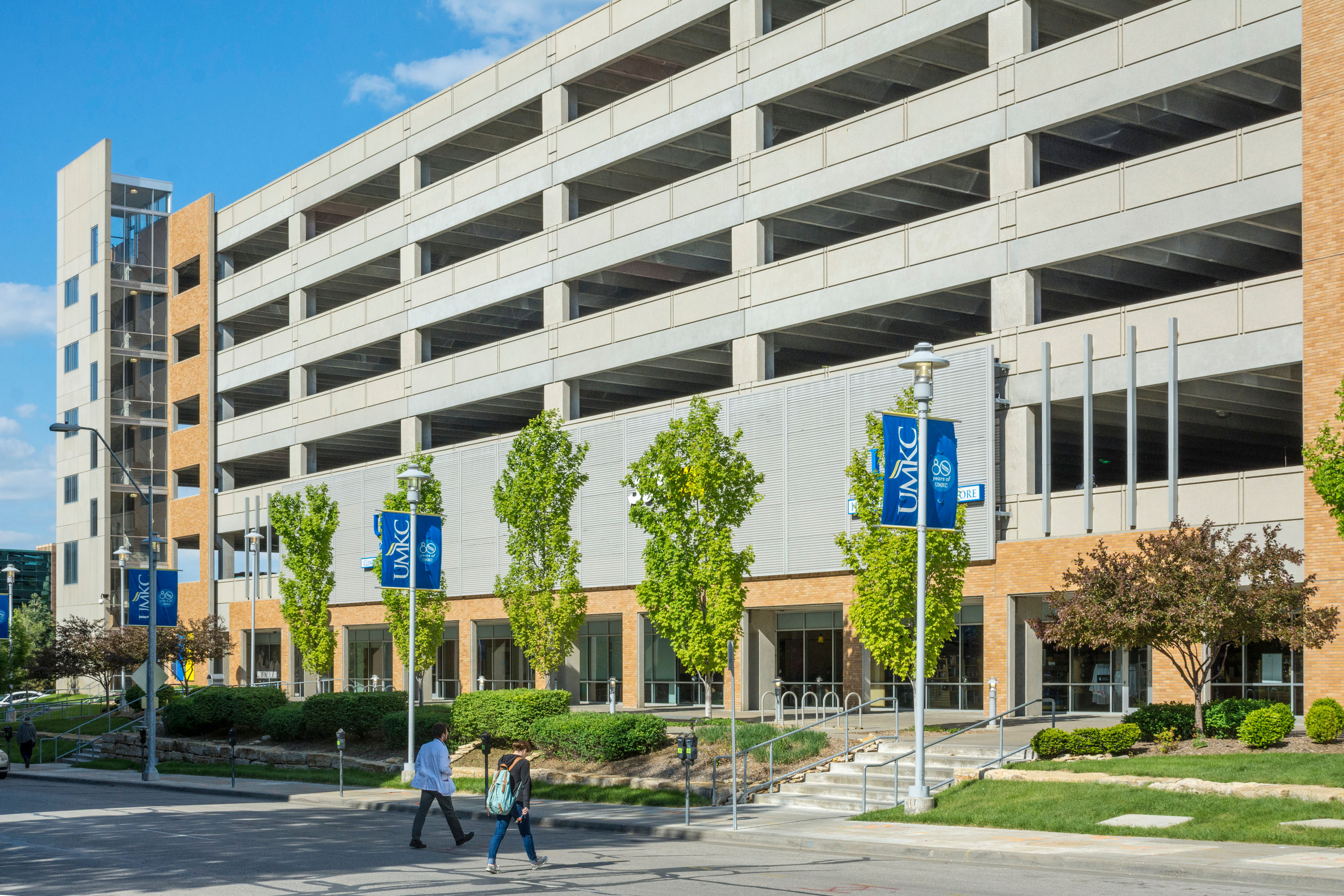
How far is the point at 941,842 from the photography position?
19656 mm

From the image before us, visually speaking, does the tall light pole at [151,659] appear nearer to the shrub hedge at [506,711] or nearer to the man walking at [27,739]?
the man walking at [27,739]

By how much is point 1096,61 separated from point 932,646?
52.3 feet

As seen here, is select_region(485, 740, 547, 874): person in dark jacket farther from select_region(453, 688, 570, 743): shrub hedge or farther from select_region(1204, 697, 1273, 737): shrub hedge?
select_region(453, 688, 570, 743): shrub hedge

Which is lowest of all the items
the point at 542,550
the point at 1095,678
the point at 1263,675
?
the point at 1095,678

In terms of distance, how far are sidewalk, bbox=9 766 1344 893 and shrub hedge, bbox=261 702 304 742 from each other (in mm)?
10387

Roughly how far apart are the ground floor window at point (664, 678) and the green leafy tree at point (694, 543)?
12.5 metres

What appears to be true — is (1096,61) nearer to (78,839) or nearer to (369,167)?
(78,839)

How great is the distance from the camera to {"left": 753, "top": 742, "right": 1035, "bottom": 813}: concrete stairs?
82.9 ft

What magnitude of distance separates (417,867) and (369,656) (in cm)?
4673

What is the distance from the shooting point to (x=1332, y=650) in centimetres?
2980

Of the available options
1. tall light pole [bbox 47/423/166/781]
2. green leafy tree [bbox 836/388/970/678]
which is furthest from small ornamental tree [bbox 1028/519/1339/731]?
tall light pole [bbox 47/423/166/781]

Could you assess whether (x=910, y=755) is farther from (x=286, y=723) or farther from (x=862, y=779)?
(x=286, y=723)

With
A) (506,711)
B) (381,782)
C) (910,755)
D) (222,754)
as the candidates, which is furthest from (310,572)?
(910,755)

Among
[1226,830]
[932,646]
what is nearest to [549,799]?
Result: [932,646]
